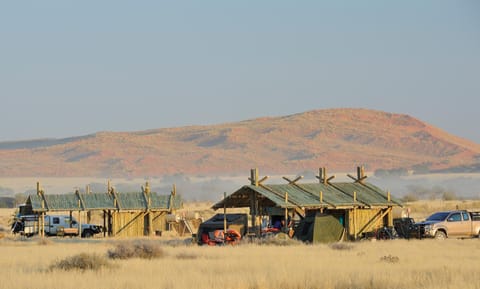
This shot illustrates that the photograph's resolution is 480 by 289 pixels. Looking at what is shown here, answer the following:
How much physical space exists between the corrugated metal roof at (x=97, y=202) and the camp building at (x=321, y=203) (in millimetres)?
8709

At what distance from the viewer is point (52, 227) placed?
55.0 m

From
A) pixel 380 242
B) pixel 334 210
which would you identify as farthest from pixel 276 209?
pixel 380 242

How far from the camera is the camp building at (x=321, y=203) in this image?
1735 inches

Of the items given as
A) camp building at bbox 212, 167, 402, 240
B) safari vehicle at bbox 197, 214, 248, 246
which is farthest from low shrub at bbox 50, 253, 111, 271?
camp building at bbox 212, 167, 402, 240

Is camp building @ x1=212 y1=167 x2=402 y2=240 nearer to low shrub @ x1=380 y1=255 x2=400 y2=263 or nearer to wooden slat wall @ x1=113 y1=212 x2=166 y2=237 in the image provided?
wooden slat wall @ x1=113 y1=212 x2=166 y2=237

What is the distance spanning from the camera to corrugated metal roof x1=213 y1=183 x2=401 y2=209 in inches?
1721

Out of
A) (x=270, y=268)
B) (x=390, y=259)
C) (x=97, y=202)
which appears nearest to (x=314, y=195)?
(x=97, y=202)

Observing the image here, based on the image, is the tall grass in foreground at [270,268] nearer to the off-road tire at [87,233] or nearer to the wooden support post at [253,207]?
the wooden support post at [253,207]

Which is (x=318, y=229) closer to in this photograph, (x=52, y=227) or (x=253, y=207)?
(x=253, y=207)

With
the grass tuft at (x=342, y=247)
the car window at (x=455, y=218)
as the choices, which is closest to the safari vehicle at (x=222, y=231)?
the grass tuft at (x=342, y=247)

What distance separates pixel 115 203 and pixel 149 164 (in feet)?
469

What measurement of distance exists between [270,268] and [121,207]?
27126 millimetres

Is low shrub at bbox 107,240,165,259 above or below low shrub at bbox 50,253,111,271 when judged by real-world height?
above

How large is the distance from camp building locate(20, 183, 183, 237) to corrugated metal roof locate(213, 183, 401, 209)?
28.2 feet
